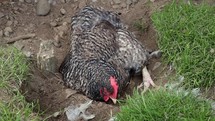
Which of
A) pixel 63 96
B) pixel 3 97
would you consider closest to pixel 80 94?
pixel 63 96

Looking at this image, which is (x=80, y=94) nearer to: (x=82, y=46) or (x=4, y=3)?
(x=82, y=46)

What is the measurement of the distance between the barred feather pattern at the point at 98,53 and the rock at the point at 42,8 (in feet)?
1.59

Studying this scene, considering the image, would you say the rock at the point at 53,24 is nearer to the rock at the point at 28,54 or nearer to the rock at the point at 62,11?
the rock at the point at 62,11

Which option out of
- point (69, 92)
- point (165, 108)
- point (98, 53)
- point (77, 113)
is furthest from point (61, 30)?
point (165, 108)

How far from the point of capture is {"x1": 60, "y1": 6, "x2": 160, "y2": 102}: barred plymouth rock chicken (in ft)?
15.4

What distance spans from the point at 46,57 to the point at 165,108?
144 centimetres

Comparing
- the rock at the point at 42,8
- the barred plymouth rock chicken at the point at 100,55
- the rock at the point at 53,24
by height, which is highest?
the rock at the point at 42,8

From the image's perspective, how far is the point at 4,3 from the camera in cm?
565

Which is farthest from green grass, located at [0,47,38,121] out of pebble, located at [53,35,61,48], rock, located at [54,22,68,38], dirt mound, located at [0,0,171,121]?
rock, located at [54,22,68,38]

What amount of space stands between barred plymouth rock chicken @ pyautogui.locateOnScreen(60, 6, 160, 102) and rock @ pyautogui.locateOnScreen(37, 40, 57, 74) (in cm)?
17

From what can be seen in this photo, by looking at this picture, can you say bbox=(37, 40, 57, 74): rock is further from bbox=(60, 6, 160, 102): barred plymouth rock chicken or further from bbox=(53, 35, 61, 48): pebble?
bbox=(53, 35, 61, 48): pebble

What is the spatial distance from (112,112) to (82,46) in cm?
95

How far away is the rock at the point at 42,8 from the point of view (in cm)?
563

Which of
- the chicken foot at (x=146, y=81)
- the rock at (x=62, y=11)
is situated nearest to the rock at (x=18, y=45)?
the rock at (x=62, y=11)
